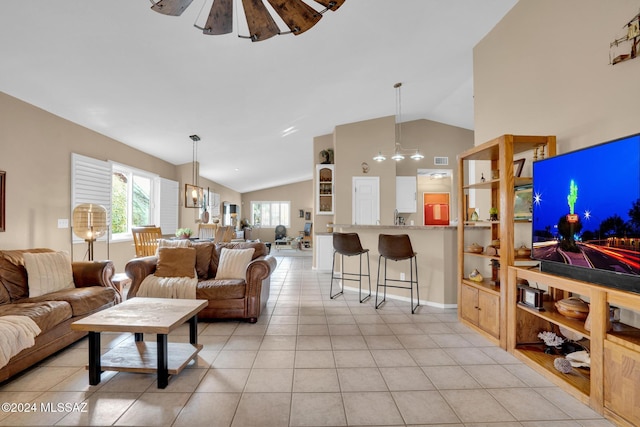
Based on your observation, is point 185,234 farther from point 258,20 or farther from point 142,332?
point 258,20

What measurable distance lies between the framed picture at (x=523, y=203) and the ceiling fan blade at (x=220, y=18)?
113 inches

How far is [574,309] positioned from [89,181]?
5.57 m

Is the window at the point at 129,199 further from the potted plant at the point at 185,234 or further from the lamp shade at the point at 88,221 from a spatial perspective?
the lamp shade at the point at 88,221

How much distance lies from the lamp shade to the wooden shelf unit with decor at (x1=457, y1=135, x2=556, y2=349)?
14.6 ft

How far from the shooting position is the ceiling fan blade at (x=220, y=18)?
1534 millimetres

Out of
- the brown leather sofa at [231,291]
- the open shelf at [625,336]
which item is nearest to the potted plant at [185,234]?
the brown leather sofa at [231,291]

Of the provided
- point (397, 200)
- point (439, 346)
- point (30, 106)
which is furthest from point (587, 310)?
point (30, 106)

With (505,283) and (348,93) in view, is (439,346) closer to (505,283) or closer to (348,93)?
(505,283)

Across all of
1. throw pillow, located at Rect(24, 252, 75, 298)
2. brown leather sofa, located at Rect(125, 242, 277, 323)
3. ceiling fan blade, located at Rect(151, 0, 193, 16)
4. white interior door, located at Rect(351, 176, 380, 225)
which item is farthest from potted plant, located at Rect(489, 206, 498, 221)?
throw pillow, located at Rect(24, 252, 75, 298)

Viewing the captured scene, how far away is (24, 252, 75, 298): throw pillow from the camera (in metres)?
2.72

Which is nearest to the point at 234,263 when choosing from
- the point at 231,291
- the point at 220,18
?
the point at 231,291

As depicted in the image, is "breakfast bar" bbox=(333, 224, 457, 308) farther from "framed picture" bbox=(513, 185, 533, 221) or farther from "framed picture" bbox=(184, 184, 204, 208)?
"framed picture" bbox=(184, 184, 204, 208)

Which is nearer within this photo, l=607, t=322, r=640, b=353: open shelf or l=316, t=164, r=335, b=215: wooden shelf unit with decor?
l=607, t=322, r=640, b=353: open shelf

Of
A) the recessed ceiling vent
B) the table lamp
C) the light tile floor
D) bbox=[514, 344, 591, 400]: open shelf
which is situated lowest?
the light tile floor
